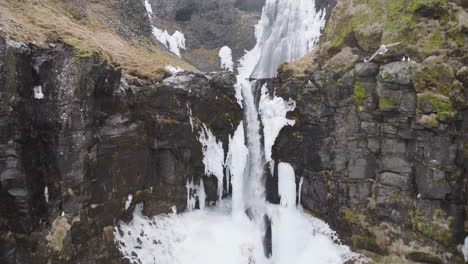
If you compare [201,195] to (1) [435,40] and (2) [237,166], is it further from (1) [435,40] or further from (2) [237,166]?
(1) [435,40]

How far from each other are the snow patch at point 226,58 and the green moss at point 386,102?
27.9 metres

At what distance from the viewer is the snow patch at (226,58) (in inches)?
1530

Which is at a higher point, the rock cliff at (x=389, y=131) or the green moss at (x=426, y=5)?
the green moss at (x=426, y=5)

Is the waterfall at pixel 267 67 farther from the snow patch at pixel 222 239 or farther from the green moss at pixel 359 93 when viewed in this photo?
the green moss at pixel 359 93

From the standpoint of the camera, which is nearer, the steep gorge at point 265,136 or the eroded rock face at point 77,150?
the eroded rock face at point 77,150

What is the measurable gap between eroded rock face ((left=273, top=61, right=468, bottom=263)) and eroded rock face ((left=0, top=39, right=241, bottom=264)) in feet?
21.1

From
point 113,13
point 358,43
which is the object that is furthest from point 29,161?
point 113,13

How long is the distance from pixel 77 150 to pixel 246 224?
892cm

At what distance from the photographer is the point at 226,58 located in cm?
4006

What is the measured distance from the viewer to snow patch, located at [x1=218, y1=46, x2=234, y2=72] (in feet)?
127

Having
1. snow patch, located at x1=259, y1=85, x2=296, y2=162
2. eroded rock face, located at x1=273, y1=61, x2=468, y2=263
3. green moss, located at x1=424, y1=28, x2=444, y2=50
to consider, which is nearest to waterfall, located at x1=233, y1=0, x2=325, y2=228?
snow patch, located at x1=259, y1=85, x2=296, y2=162

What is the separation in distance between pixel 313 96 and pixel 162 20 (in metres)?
35.6

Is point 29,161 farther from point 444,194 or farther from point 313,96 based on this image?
point 444,194

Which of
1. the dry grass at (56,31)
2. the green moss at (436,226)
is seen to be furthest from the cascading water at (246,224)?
the dry grass at (56,31)
